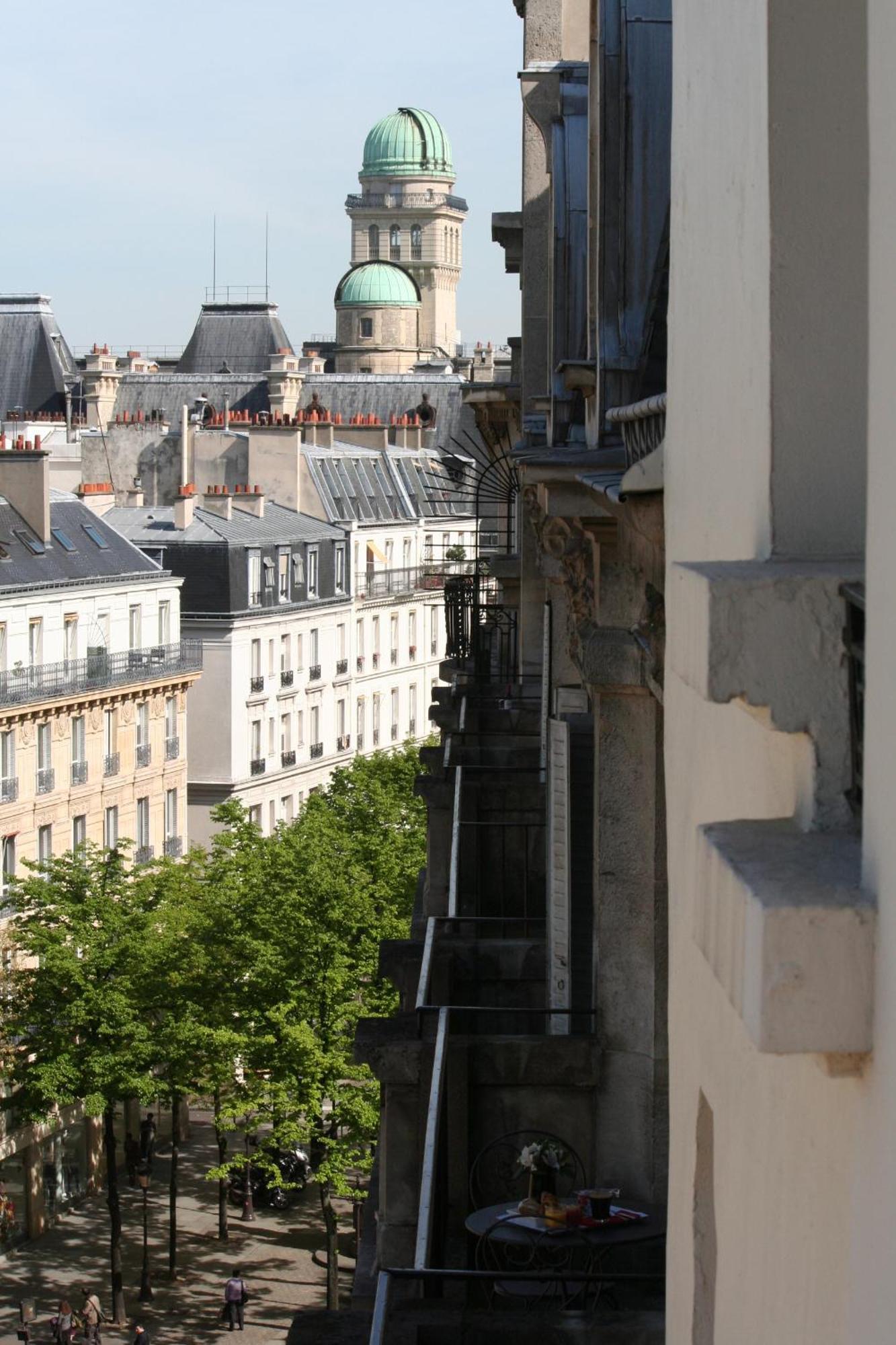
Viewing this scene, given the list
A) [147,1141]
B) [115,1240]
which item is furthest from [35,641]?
[115,1240]

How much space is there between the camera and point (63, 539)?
5941 centimetres

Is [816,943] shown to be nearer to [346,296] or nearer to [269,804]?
[269,804]

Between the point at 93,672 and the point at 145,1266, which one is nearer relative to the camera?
the point at 145,1266

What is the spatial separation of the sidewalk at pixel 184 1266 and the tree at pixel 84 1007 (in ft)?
2.87

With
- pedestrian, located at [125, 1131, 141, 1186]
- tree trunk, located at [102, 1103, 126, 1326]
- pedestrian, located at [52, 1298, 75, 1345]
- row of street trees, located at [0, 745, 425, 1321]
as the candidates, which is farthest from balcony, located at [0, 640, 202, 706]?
pedestrian, located at [52, 1298, 75, 1345]

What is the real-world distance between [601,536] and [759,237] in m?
6.20

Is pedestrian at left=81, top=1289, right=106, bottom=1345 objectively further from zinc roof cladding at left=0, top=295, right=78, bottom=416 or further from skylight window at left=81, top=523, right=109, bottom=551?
zinc roof cladding at left=0, top=295, right=78, bottom=416

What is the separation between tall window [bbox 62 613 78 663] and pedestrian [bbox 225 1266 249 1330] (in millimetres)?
20797

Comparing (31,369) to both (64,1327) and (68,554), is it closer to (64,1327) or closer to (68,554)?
(68,554)

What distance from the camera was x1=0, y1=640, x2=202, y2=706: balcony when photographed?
54000 millimetres

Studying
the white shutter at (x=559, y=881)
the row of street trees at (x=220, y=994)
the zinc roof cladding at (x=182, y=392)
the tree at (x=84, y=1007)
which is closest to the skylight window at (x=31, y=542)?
the row of street trees at (x=220, y=994)

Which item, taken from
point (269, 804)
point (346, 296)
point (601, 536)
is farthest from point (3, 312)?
point (601, 536)

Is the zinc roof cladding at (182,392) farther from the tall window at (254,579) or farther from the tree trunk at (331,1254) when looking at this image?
the tree trunk at (331,1254)

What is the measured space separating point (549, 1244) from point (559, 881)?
8.59 ft
